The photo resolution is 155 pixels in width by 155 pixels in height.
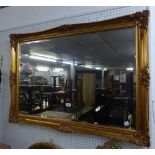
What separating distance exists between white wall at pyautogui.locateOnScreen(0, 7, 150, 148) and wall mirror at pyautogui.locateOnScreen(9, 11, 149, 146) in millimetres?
89

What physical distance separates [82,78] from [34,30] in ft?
2.46

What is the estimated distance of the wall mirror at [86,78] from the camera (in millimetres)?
1398

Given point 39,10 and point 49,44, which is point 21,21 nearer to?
point 39,10

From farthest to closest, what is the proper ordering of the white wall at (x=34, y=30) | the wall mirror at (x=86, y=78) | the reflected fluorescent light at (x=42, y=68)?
the reflected fluorescent light at (x=42, y=68) → the white wall at (x=34, y=30) → the wall mirror at (x=86, y=78)

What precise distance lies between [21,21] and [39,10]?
0.86 ft

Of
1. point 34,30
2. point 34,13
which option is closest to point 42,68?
point 34,30

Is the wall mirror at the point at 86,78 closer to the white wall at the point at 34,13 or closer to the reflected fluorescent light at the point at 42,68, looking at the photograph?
the reflected fluorescent light at the point at 42,68

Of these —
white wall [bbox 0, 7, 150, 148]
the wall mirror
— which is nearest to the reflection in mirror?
the wall mirror

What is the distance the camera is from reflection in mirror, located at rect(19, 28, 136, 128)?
148 centimetres

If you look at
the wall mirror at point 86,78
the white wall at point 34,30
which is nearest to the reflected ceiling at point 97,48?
the wall mirror at point 86,78

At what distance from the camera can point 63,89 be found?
1791 millimetres

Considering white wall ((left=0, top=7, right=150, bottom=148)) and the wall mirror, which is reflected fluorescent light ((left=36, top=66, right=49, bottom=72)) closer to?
the wall mirror

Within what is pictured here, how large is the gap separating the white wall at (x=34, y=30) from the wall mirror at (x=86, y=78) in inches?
3.5

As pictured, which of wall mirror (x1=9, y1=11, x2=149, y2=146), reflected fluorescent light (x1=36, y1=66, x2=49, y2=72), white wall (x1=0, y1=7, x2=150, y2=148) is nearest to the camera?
wall mirror (x1=9, y1=11, x2=149, y2=146)
